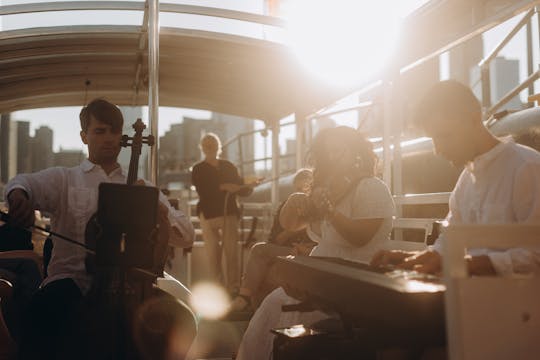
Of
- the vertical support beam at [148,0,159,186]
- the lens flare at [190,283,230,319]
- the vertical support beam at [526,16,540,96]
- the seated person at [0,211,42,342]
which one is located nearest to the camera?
the seated person at [0,211,42,342]

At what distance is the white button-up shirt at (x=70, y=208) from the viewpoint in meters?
2.47

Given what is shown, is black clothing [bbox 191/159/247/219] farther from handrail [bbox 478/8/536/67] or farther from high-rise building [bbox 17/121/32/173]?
handrail [bbox 478/8/536/67]

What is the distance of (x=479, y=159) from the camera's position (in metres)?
1.93

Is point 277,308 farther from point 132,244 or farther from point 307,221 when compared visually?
point 132,244

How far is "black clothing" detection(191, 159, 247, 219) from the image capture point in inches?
246

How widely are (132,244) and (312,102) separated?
162 inches

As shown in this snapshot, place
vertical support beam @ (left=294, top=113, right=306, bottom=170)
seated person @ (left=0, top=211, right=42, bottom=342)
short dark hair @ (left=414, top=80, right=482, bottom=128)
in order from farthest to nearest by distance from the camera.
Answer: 1. vertical support beam @ (left=294, top=113, right=306, bottom=170)
2. seated person @ (left=0, top=211, right=42, bottom=342)
3. short dark hair @ (left=414, top=80, right=482, bottom=128)

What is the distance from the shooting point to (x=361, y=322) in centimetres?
152

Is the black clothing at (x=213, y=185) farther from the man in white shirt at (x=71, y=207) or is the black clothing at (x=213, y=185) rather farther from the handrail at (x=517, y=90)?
the man in white shirt at (x=71, y=207)

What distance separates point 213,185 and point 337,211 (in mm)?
3674

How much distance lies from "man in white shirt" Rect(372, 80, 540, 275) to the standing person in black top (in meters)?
4.37

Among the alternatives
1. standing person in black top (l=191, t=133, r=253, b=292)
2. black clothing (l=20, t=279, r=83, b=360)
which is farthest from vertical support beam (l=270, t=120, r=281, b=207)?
black clothing (l=20, t=279, r=83, b=360)

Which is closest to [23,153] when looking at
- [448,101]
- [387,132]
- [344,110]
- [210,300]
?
[210,300]

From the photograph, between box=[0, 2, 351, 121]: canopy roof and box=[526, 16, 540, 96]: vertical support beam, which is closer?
box=[526, 16, 540, 96]: vertical support beam
